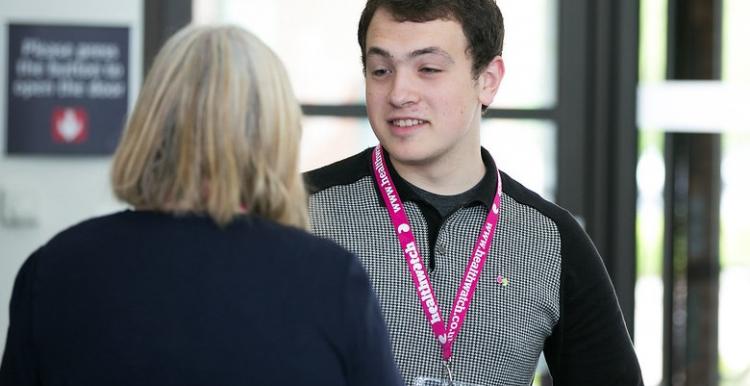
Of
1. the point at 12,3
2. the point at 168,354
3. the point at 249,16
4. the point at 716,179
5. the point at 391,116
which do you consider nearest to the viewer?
the point at 168,354

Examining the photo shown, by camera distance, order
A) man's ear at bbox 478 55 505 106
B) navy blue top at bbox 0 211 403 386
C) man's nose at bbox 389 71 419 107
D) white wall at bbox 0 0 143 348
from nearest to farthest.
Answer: navy blue top at bbox 0 211 403 386, man's nose at bbox 389 71 419 107, man's ear at bbox 478 55 505 106, white wall at bbox 0 0 143 348

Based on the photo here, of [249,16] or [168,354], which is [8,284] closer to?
[249,16]

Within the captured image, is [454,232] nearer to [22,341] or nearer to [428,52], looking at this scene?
[428,52]

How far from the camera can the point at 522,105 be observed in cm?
422

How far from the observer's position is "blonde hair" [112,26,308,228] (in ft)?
4.66

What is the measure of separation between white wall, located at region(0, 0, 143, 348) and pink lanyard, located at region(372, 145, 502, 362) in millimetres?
1896

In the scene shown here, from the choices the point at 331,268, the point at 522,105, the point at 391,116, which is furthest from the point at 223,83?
the point at 522,105

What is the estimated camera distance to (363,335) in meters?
1.44

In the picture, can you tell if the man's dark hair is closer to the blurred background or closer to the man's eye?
the man's eye

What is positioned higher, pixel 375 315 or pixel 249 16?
pixel 249 16

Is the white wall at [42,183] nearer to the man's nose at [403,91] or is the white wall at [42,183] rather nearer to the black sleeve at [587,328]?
the man's nose at [403,91]

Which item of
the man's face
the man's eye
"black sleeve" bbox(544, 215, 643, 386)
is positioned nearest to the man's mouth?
the man's face

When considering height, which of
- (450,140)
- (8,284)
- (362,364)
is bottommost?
(8,284)

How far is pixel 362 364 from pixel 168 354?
0.79 feet
